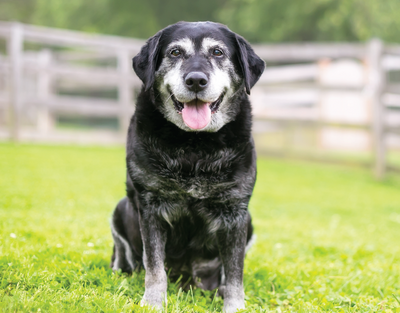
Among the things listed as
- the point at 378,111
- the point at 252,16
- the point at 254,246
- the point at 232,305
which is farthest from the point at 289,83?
the point at 232,305

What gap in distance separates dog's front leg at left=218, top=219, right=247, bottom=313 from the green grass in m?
0.11

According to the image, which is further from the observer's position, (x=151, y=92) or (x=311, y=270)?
(x=311, y=270)

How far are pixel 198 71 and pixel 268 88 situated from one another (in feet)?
28.2

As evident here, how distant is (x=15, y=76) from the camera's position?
9.88 meters

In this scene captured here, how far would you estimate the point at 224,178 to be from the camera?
8.77 ft

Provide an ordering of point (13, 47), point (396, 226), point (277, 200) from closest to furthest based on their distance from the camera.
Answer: point (396, 226) → point (277, 200) → point (13, 47)

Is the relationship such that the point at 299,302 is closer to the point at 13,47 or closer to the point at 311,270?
the point at 311,270

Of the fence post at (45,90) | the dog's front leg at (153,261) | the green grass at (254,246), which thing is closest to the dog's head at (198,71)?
the dog's front leg at (153,261)

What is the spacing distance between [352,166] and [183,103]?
26.7 ft

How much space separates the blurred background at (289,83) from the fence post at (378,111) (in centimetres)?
2

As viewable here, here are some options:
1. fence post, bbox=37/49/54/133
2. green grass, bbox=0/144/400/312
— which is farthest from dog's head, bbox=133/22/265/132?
fence post, bbox=37/49/54/133

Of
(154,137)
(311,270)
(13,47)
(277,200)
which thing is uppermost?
(13,47)

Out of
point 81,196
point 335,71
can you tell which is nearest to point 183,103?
point 81,196

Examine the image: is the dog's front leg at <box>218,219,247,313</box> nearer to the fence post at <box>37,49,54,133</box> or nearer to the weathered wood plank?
the weathered wood plank
